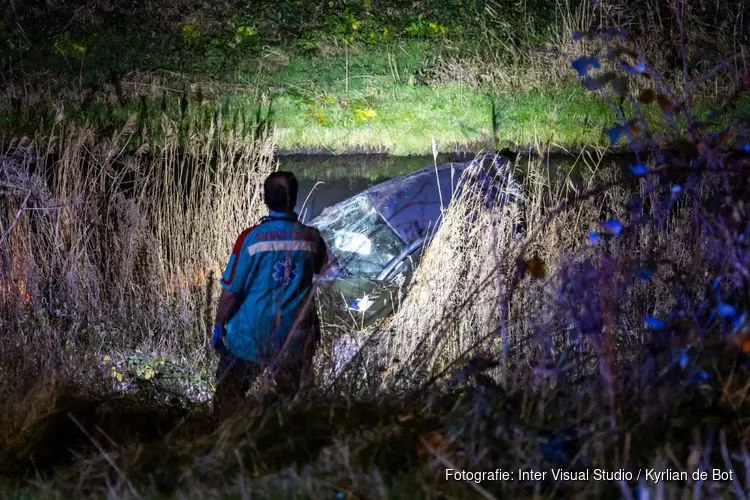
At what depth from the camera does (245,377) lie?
16.4ft

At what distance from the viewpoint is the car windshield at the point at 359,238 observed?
7.67 m

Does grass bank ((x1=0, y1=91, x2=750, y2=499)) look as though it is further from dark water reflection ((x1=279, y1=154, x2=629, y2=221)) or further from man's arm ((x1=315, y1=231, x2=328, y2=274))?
dark water reflection ((x1=279, y1=154, x2=629, y2=221))

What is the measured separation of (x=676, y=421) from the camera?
363 cm

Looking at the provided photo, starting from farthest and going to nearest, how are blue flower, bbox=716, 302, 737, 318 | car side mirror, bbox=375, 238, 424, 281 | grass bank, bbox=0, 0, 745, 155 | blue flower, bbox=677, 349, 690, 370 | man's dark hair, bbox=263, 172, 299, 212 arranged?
grass bank, bbox=0, 0, 745, 155 < car side mirror, bbox=375, 238, 424, 281 < man's dark hair, bbox=263, 172, 299, 212 < blue flower, bbox=716, 302, 737, 318 < blue flower, bbox=677, 349, 690, 370

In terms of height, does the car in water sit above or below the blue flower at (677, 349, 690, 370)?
below

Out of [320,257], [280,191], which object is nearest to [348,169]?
[320,257]

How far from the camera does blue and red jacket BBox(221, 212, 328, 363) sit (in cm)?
497

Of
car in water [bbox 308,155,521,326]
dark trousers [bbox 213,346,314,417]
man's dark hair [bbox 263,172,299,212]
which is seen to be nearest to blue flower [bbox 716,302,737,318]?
dark trousers [bbox 213,346,314,417]

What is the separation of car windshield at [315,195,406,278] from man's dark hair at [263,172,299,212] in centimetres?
254

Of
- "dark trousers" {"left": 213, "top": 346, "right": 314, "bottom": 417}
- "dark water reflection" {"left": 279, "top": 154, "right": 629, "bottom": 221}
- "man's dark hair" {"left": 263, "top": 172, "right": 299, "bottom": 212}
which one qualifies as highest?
"man's dark hair" {"left": 263, "top": 172, "right": 299, "bottom": 212}

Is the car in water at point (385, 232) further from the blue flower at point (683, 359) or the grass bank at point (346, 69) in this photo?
the grass bank at point (346, 69)

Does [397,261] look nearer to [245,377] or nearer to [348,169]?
[245,377]

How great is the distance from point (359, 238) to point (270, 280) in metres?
2.94

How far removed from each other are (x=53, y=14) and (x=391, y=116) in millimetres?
6547
